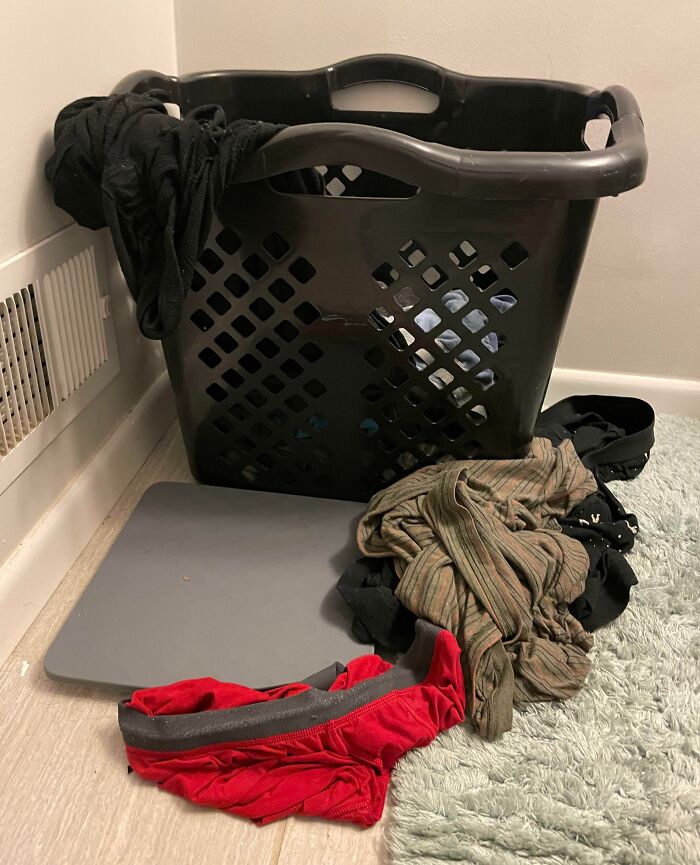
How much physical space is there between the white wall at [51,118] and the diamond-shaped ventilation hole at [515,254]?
0.49m

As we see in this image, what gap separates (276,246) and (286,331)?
3.9 inches

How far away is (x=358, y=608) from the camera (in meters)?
0.75

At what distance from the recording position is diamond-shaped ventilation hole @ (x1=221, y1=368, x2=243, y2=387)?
904 millimetres

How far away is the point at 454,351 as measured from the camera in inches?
32.6

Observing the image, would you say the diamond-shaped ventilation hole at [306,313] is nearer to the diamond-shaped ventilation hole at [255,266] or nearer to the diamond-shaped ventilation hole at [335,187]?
the diamond-shaped ventilation hole at [255,266]

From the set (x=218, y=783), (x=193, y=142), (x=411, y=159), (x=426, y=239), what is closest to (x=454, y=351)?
(x=426, y=239)

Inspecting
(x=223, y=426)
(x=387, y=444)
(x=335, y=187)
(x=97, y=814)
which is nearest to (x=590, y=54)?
(x=335, y=187)

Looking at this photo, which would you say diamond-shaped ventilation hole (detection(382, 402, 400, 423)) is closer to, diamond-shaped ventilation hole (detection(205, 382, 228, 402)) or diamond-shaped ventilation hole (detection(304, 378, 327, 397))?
diamond-shaped ventilation hole (detection(304, 378, 327, 397))

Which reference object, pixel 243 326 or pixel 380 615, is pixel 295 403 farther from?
pixel 380 615

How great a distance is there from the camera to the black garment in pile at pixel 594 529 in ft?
2.47

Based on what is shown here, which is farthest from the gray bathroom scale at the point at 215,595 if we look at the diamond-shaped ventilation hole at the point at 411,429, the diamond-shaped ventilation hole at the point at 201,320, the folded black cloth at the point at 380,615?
the diamond-shaped ventilation hole at the point at 201,320

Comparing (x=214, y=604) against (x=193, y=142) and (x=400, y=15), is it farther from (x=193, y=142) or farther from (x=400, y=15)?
(x=400, y=15)

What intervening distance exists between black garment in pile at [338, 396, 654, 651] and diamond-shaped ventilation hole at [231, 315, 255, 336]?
0.30 metres

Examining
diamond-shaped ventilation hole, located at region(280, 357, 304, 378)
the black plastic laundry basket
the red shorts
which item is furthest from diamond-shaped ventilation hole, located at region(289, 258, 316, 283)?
the red shorts
